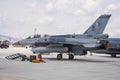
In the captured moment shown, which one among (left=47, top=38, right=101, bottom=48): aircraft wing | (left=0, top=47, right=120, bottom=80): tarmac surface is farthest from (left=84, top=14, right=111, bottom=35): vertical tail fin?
(left=0, top=47, right=120, bottom=80): tarmac surface

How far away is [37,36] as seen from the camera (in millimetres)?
36688

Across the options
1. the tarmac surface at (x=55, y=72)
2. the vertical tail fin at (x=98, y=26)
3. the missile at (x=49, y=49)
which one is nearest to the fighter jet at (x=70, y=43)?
the missile at (x=49, y=49)

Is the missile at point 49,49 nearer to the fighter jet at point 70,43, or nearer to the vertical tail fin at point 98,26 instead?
the fighter jet at point 70,43

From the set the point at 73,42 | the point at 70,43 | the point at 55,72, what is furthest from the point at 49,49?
the point at 55,72

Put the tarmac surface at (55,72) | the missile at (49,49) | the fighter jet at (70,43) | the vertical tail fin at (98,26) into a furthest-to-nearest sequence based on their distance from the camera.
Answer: the vertical tail fin at (98,26) → the missile at (49,49) → the fighter jet at (70,43) → the tarmac surface at (55,72)

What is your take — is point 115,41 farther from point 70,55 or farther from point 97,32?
point 70,55

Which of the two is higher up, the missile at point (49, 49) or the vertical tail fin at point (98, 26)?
the vertical tail fin at point (98, 26)

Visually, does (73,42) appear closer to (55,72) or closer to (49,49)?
(49,49)

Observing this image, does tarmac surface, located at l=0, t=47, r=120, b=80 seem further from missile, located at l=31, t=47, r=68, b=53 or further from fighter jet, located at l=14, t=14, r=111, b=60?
missile, located at l=31, t=47, r=68, b=53

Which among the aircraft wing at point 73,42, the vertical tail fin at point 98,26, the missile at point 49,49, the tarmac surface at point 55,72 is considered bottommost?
the tarmac surface at point 55,72

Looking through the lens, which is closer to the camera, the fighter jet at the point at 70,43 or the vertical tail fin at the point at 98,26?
the fighter jet at the point at 70,43

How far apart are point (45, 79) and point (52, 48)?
753 inches

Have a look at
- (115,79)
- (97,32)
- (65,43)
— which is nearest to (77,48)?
(65,43)

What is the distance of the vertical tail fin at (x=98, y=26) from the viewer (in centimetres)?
3697
